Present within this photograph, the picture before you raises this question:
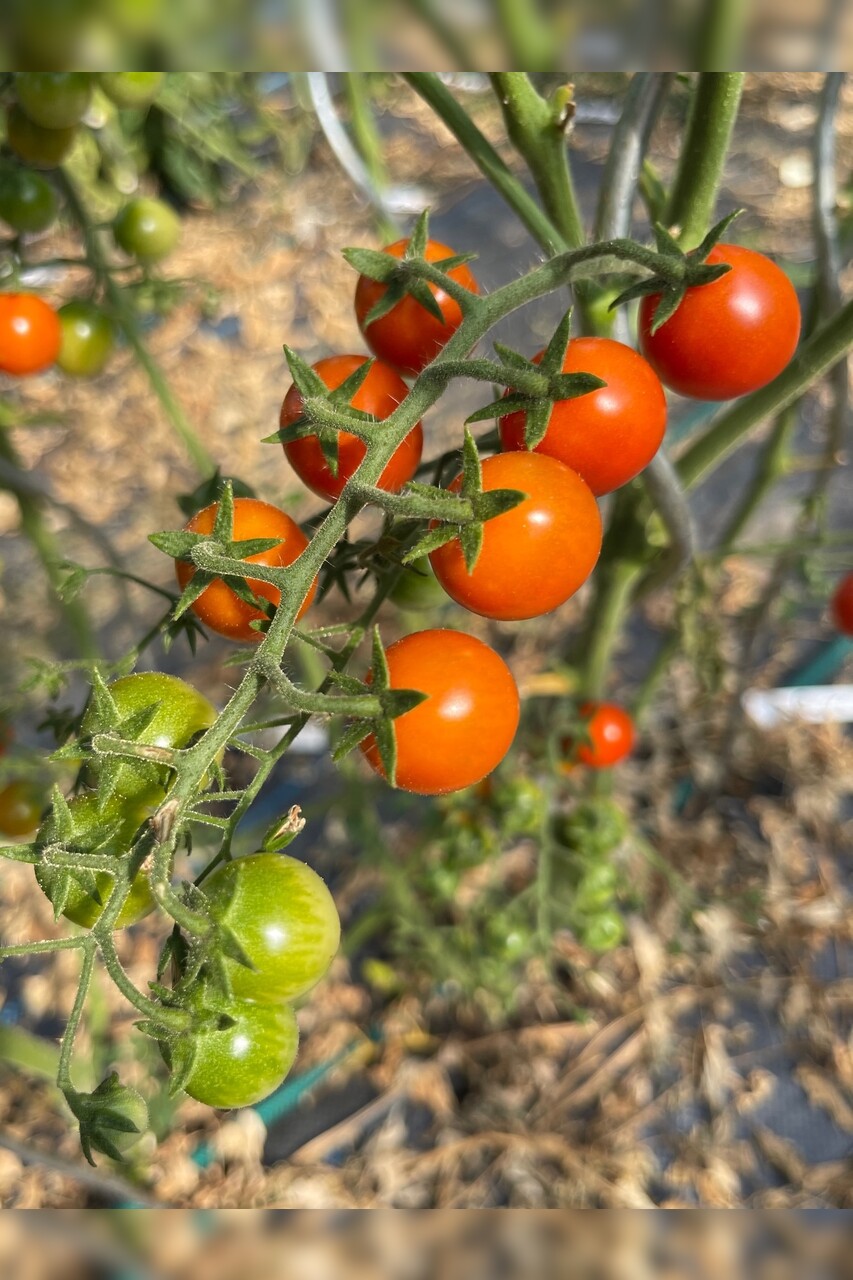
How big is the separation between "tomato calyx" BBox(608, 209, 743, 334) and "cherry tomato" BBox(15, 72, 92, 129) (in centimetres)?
53

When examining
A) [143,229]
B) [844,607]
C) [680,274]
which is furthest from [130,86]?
[844,607]

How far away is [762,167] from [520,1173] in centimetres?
288

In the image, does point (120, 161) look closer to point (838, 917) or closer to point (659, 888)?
point (659, 888)

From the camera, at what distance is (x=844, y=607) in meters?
1.09

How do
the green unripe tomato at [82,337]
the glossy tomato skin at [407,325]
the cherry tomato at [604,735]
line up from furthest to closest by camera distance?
the cherry tomato at [604,735], the green unripe tomato at [82,337], the glossy tomato skin at [407,325]

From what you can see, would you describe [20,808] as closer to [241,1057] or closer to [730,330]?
[241,1057]

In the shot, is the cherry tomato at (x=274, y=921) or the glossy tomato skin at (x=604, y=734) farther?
the glossy tomato skin at (x=604, y=734)

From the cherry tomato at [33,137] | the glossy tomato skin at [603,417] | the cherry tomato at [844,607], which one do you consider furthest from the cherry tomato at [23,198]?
the cherry tomato at [844,607]

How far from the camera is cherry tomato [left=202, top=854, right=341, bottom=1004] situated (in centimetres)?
41

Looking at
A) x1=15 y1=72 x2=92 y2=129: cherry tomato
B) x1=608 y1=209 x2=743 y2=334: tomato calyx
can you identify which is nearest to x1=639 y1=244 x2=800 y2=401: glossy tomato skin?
x1=608 y1=209 x2=743 y2=334: tomato calyx

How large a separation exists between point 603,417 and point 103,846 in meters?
0.33

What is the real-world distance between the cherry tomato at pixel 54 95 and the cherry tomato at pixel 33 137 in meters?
0.04

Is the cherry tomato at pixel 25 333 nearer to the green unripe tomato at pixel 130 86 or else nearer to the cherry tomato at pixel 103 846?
the green unripe tomato at pixel 130 86

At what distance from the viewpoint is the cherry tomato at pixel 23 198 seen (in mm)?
856
